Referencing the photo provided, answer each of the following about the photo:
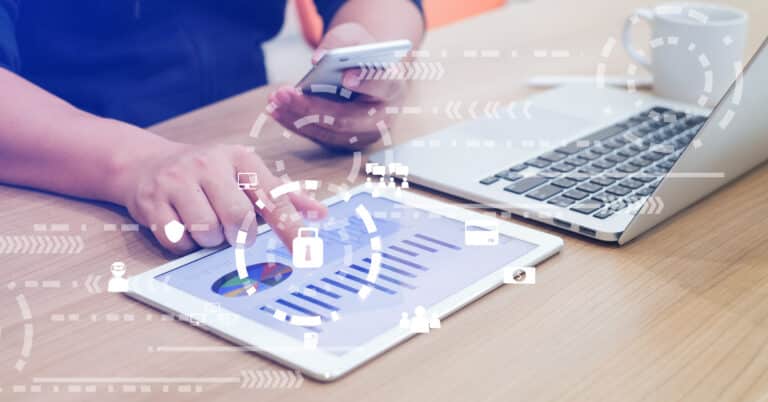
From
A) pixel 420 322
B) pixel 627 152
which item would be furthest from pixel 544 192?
pixel 420 322

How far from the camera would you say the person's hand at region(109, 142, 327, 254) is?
0.65 meters

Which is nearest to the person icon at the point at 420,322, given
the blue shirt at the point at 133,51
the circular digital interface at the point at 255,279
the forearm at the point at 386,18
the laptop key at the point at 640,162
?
the circular digital interface at the point at 255,279

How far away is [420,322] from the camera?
553 millimetres

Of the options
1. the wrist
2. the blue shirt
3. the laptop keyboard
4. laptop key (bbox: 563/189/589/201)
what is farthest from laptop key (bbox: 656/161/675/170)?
the blue shirt

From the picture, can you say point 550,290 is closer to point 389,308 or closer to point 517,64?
point 389,308

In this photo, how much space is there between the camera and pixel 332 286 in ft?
1.96

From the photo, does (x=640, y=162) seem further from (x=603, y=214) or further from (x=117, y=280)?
(x=117, y=280)

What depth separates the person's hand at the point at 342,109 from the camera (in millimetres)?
813

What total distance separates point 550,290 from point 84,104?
0.78m

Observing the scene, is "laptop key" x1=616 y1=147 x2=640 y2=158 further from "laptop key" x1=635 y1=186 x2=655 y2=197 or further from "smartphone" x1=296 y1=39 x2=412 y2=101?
"smartphone" x1=296 y1=39 x2=412 y2=101

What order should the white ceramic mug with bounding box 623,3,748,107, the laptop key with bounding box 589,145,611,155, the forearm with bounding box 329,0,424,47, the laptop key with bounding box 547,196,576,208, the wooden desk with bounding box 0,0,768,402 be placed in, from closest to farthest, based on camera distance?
the wooden desk with bounding box 0,0,768,402 → the laptop key with bounding box 547,196,576,208 → the laptop key with bounding box 589,145,611,155 → the white ceramic mug with bounding box 623,3,748,107 → the forearm with bounding box 329,0,424,47

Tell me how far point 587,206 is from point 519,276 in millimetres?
118

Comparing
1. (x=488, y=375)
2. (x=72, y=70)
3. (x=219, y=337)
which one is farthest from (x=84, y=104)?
(x=488, y=375)

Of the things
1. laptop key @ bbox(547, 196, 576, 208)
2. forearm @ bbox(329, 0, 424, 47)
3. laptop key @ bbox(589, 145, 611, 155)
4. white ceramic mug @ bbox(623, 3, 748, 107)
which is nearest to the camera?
laptop key @ bbox(547, 196, 576, 208)
